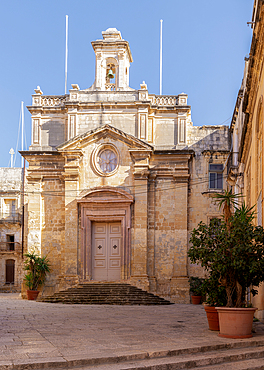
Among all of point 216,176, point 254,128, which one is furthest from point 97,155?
point 254,128

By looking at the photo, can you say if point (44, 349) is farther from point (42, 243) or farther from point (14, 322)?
point (42, 243)

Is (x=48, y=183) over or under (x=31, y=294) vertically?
over

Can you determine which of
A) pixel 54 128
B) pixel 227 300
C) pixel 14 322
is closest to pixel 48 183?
Answer: pixel 54 128

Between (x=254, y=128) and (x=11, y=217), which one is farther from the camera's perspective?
(x=11, y=217)

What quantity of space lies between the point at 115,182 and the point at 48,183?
3.20 m

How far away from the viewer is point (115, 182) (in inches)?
935

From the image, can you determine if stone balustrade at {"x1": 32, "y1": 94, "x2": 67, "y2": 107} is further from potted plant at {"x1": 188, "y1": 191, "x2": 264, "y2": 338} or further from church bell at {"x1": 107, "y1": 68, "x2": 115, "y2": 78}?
potted plant at {"x1": 188, "y1": 191, "x2": 264, "y2": 338}

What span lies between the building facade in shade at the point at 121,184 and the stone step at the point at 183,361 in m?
14.4

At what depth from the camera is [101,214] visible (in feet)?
77.5

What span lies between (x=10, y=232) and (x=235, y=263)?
29249 mm

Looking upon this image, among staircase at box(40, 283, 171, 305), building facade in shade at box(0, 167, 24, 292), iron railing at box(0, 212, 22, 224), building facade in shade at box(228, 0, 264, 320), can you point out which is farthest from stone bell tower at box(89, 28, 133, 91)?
iron railing at box(0, 212, 22, 224)

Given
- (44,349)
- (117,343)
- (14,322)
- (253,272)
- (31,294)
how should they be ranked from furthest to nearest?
(31,294)
(14,322)
(253,272)
(117,343)
(44,349)

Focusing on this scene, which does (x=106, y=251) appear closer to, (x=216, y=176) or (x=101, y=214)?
(x=101, y=214)

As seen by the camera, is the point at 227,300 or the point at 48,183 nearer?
the point at 227,300
